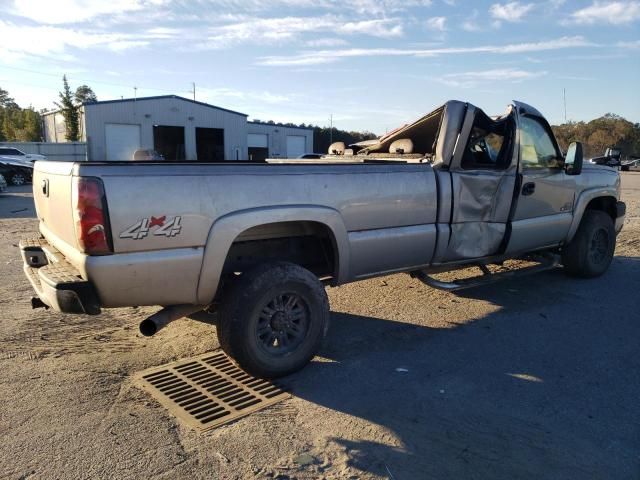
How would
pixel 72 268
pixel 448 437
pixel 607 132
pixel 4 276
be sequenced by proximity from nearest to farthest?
pixel 448 437 < pixel 72 268 < pixel 4 276 < pixel 607 132

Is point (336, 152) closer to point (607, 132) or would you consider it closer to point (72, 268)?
point (72, 268)

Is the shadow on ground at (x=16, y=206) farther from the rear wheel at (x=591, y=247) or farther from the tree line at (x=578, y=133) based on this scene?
the tree line at (x=578, y=133)

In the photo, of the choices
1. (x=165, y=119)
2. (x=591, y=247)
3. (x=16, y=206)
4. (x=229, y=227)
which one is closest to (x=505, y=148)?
(x=591, y=247)

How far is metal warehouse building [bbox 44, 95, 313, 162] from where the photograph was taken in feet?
124

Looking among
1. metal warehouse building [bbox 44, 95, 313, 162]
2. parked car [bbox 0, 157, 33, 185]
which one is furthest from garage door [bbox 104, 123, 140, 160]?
parked car [bbox 0, 157, 33, 185]

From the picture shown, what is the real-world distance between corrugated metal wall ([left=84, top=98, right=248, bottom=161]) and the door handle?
36831 millimetres

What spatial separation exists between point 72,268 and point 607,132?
65.4 meters

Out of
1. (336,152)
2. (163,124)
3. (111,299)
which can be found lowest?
(111,299)

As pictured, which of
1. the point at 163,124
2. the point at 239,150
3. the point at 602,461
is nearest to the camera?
the point at 602,461

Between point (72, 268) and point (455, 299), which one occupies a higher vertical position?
point (72, 268)

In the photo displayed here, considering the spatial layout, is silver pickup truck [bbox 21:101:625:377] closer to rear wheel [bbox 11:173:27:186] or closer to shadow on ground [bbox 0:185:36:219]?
shadow on ground [bbox 0:185:36:219]

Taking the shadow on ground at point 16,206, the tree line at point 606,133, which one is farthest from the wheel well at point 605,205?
the tree line at point 606,133

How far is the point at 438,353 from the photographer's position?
456cm

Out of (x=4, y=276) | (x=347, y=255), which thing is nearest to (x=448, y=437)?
(x=347, y=255)
